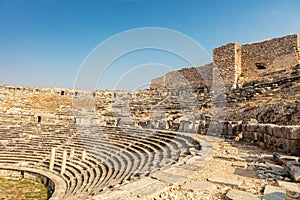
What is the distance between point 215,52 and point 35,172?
16.2 metres

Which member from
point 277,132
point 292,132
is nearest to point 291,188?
point 292,132

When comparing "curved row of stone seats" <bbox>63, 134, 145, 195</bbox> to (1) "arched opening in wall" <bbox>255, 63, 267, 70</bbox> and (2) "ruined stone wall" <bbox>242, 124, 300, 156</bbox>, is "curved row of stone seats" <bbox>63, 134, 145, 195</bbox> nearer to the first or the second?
(2) "ruined stone wall" <bbox>242, 124, 300, 156</bbox>

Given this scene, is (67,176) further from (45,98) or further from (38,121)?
(45,98)

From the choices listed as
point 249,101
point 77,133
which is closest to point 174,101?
point 249,101

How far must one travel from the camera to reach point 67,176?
346 inches

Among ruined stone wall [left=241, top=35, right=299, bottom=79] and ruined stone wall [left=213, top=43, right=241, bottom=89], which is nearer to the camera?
ruined stone wall [left=241, top=35, right=299, bottom=79]

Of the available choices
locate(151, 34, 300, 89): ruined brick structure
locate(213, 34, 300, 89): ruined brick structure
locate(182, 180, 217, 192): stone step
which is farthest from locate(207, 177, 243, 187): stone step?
locate(213, 34, 300, 89): ruined brick structure

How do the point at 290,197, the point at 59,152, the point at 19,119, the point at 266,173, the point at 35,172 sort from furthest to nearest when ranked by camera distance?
the point at 19,119 → the point at 59,152 → the point at 35,172 → the point at 266,173 → the point at 290,197

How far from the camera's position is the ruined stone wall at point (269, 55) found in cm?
1623

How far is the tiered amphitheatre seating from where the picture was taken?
7.24 metres

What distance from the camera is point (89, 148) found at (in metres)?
11.0

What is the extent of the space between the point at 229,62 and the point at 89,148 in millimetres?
13303

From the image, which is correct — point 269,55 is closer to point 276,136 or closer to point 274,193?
point 276,136

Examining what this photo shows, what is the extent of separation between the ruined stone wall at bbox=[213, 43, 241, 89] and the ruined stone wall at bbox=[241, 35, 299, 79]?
2.07 ft
